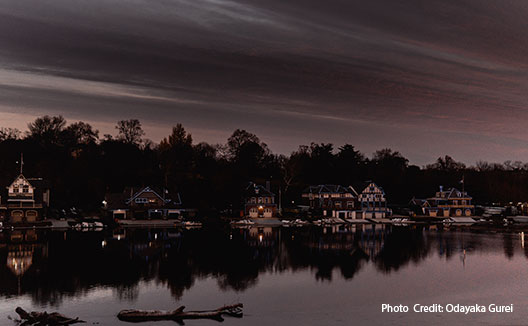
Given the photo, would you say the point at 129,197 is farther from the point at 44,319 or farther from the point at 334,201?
the point at 44,319

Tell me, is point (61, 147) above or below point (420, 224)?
above

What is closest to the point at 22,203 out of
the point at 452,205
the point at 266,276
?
the point at 266,276

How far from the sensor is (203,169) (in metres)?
126

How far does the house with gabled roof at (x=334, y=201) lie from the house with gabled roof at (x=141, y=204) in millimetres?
31076

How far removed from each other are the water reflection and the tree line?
72.9 ft

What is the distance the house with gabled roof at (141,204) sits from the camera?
101m

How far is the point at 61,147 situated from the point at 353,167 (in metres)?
69.7

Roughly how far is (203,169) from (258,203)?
21.4 m

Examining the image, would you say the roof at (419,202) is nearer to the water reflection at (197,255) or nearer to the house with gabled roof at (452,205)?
the house with gabled roof at (452,205)

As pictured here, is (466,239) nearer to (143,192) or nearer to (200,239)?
(200,239)

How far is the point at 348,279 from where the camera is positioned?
4594 cm

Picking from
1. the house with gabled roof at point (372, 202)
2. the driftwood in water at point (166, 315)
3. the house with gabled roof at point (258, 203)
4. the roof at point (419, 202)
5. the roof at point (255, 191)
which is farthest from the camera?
the roof at point (419, 202)

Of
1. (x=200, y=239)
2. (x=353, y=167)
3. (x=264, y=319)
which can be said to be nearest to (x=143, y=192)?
(x=200, y=239)

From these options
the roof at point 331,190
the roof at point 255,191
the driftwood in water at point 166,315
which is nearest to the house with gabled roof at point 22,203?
the roof at point 255,191
